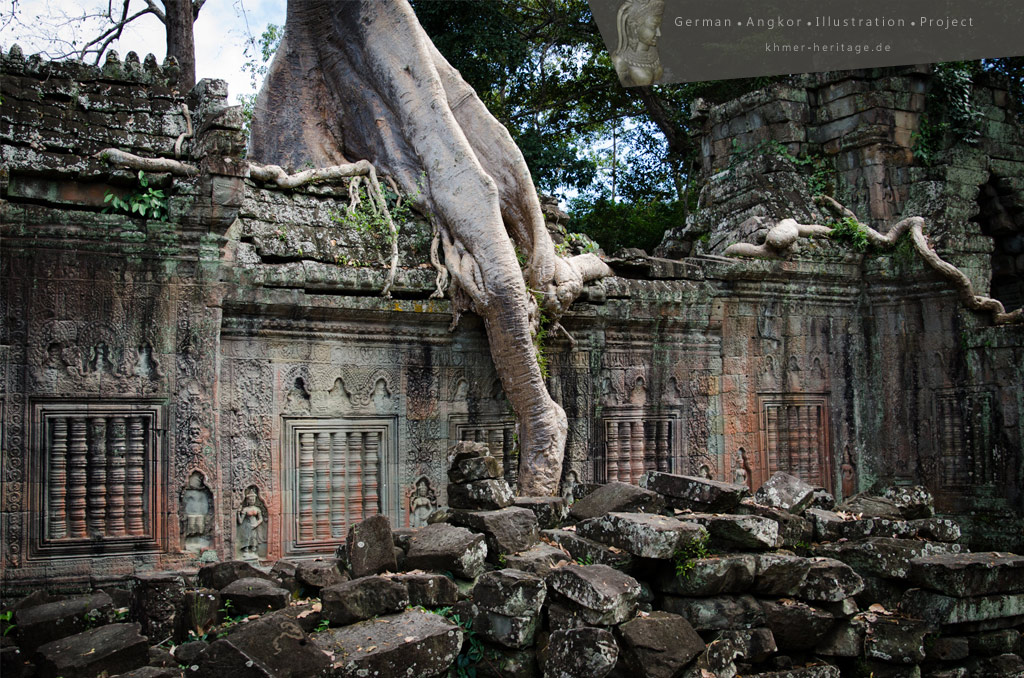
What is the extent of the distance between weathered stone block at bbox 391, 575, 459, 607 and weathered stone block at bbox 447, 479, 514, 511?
838 mm

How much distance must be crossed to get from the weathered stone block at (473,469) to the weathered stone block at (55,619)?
198cm

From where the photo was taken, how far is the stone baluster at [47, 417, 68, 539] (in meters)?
5.86

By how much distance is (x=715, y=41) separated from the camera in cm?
1348

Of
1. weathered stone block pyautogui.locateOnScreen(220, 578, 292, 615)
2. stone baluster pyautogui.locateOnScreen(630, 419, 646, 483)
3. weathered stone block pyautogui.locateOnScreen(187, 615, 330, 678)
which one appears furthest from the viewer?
stone baluster pyautogui.locateOnScreen(630, 419, 646, 483)

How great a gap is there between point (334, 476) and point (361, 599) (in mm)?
2507

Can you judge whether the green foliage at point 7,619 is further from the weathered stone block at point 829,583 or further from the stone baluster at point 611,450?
the stone baluster at point 611,450

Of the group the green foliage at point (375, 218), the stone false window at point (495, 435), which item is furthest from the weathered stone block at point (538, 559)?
the green foliage at point (375, 218)

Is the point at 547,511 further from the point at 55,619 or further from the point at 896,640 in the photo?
the point at 55,619

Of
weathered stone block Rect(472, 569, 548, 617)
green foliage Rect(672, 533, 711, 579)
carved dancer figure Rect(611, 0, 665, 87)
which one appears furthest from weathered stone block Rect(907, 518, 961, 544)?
carved dancer figure Rect(611, 0, 665, 87)

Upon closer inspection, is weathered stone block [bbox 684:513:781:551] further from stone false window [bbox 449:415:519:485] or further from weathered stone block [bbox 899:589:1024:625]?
stone false window [bbox 449:415:519:485]

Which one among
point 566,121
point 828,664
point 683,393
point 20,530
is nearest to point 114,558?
point 20,530

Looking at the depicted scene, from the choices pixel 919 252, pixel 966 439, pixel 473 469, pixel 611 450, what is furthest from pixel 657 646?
pixel 919 252

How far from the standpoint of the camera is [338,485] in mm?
6953

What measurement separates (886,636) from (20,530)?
16.0ft
